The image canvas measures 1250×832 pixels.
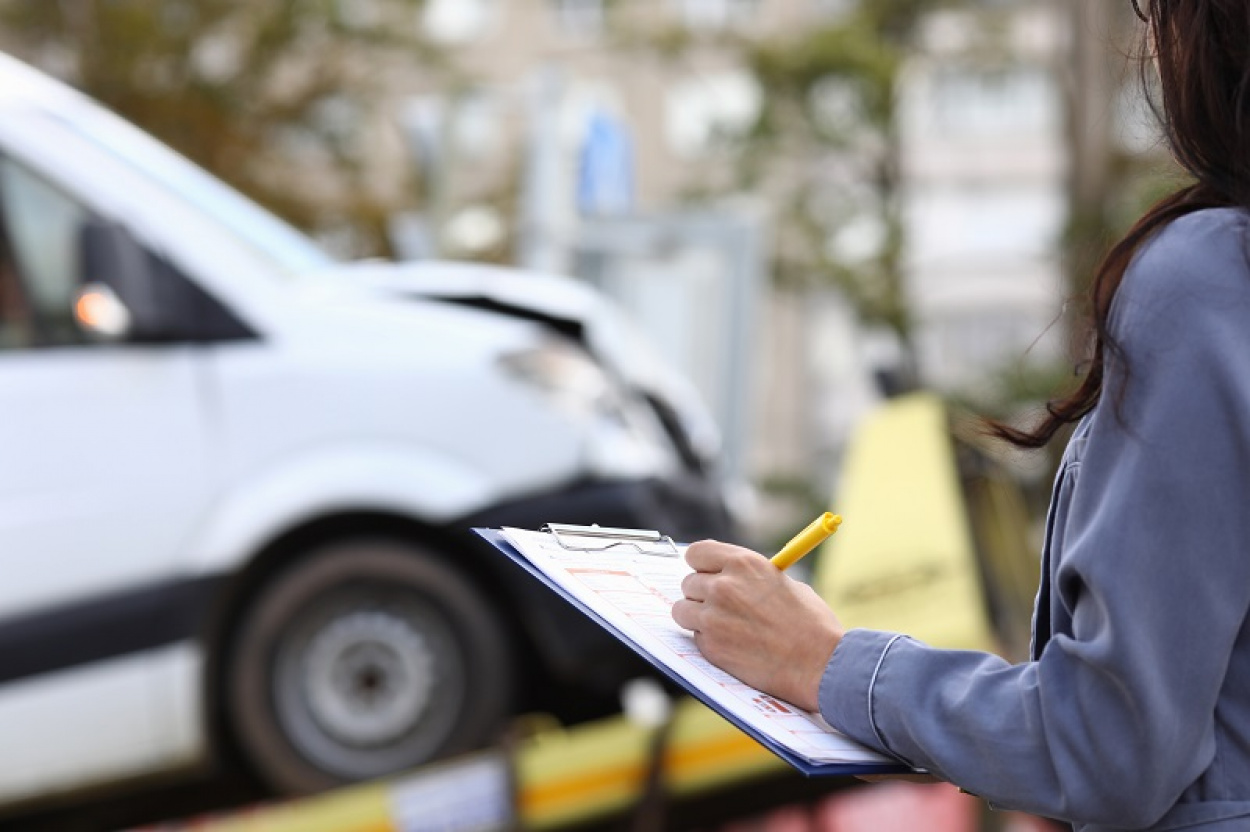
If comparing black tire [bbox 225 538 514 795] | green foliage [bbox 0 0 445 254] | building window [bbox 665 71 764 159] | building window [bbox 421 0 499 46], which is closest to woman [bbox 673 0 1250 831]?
black tire [bbox 225 538 514 795]

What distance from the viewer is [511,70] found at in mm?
38656

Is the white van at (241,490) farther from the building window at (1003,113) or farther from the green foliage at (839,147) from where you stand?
the building window at (1003,113)

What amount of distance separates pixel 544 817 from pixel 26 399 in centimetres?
155

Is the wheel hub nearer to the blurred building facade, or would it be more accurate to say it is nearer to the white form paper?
the white form paper

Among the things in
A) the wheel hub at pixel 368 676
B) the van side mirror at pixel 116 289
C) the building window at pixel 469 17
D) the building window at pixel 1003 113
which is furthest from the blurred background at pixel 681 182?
the building window at pixel 1003 113

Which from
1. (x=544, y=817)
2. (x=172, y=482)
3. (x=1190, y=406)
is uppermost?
(x=1190, y=406)

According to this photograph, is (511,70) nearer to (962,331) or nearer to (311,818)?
(962,331)

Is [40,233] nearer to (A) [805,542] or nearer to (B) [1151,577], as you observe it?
(A) [805,542]

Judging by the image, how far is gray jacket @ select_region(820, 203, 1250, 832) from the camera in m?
1.10

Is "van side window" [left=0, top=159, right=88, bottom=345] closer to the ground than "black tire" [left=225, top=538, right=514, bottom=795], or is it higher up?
higher up

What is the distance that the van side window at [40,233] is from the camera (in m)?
4.30

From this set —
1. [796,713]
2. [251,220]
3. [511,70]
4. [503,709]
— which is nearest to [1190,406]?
[796,713]

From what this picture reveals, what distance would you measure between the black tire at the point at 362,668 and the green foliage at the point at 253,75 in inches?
466

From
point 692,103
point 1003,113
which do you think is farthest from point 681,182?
point 1003,113
